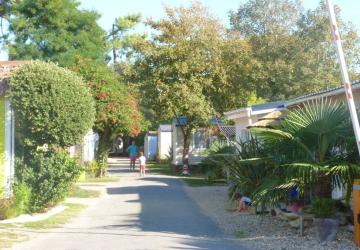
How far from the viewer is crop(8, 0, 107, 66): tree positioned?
118ft

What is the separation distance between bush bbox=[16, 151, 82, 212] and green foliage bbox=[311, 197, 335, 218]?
6.10m

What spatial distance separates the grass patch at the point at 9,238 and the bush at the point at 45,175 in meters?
2.39

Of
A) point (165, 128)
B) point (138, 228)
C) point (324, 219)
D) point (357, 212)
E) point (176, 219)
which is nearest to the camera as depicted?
point (357, 212)

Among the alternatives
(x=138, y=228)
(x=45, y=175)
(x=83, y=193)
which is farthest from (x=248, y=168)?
(x=83, y=193)

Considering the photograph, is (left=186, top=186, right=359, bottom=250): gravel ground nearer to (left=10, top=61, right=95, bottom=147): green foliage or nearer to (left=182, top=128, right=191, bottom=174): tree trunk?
(left=10, top=61, right=95, bottom=147): green foliage

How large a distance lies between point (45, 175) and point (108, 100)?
11.1 meters

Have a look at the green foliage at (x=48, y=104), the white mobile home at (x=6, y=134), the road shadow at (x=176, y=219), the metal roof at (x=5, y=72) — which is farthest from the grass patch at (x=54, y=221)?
the metal roof at (x=5, y=72)

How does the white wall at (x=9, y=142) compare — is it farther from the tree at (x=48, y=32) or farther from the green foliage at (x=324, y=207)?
the tree at (x=48, y=32)

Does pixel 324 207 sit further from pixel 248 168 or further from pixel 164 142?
pixel 164 142

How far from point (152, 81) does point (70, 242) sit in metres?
20.4

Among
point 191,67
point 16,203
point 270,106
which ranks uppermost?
point 191,67

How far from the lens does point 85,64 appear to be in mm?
24297

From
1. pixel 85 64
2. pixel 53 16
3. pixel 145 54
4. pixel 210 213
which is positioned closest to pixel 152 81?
pixel 145 54

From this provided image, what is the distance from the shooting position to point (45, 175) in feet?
43.3
